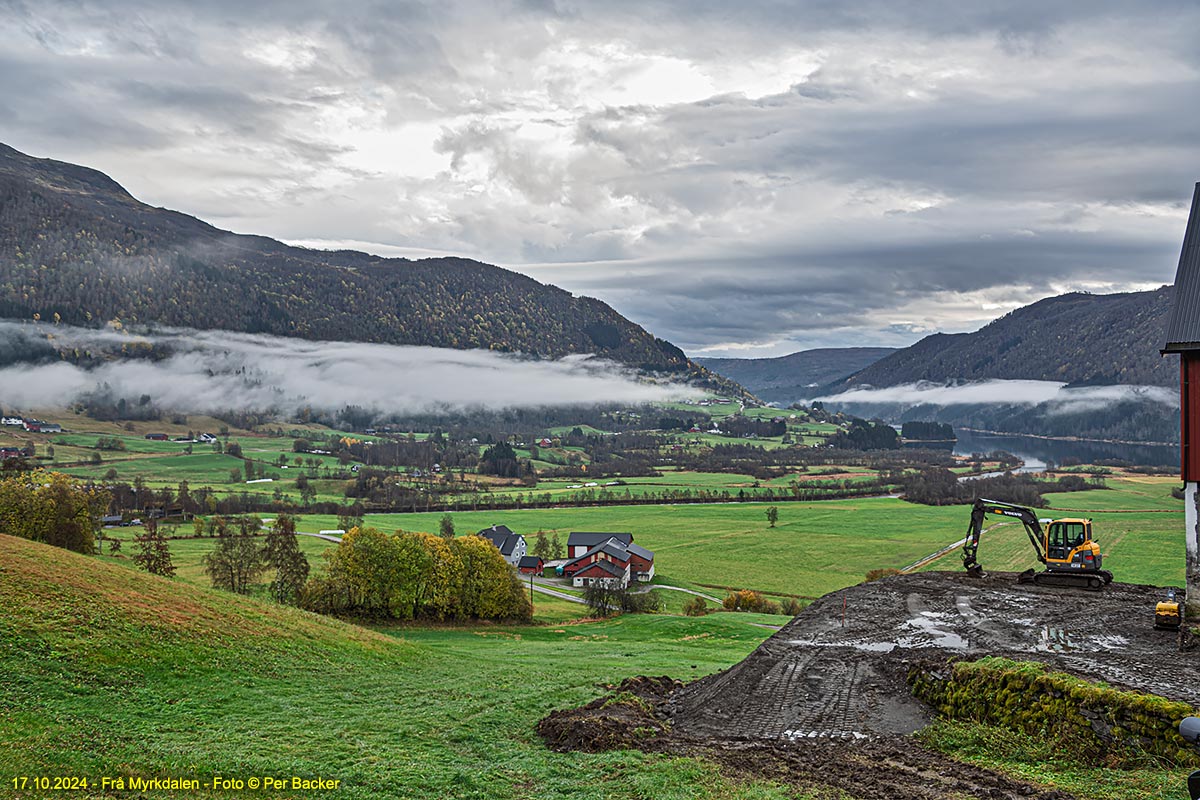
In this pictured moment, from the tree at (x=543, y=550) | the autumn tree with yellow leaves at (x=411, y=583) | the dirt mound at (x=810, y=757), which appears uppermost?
the dirt mound at (x=810, y=757)

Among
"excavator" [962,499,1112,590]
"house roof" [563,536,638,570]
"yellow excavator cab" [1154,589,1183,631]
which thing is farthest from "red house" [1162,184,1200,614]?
"house roof" [563,536,638,570]

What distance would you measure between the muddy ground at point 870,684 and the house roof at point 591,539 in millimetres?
57551

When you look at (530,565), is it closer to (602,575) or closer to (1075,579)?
(602,575)

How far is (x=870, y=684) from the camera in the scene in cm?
1973

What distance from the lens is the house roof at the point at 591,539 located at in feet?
288

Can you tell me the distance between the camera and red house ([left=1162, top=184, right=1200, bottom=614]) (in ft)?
78.2

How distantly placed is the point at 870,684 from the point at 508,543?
72220 mm

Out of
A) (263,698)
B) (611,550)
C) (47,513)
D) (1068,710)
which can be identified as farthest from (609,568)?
(1068,710)

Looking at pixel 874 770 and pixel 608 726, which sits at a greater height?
pixel 874 770

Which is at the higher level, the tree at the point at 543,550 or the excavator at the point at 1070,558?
the excavator at the point at 1070,558

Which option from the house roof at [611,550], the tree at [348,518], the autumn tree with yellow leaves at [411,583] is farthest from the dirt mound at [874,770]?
the tree at [348,518]

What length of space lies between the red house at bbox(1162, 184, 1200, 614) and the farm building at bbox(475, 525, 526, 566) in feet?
229

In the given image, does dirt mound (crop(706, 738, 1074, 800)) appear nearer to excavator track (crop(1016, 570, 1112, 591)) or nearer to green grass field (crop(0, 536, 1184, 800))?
green grass field (crop(0, 536, 1184, 800))

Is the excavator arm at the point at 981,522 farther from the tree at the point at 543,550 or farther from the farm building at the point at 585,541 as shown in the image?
the tree at the point at 543,550
